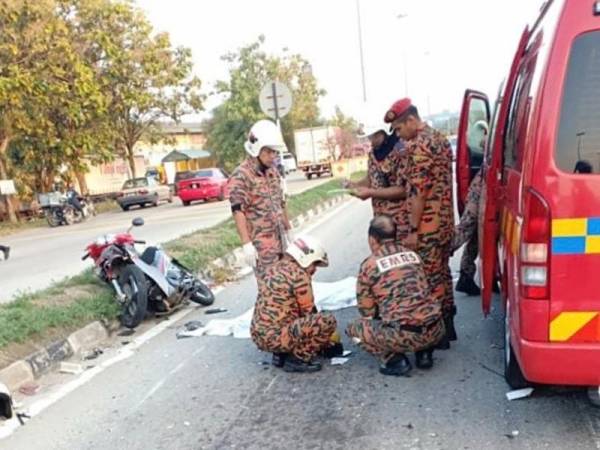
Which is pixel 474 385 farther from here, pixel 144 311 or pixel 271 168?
pixel 144 311

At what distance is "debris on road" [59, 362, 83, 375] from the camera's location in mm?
4946

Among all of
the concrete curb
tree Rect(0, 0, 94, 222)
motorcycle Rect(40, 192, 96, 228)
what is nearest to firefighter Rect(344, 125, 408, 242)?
the concrete curb

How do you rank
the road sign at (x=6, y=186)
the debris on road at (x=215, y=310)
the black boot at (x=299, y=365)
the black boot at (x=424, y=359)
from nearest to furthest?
the black boot at (x=424, y=359), the black boot at (x=299, y=365), the debris on road at (x=215, y=310), the road sign at (x=6, y=186)

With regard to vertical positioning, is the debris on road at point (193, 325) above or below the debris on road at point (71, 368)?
below

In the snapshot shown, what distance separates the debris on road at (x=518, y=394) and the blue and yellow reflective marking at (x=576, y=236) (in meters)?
1.29

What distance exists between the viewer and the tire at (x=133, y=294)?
19.1 ft

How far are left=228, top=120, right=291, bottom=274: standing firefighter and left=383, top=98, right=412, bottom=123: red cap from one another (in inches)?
35.4

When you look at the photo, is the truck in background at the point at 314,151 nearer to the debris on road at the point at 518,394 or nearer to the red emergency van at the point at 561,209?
the debris on road at the point at 518,394

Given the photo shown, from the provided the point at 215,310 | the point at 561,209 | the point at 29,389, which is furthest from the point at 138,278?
the point at 561,209

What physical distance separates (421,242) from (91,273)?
4.51 m

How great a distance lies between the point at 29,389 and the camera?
4.60 metres

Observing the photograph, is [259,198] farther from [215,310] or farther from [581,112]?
[581,112]

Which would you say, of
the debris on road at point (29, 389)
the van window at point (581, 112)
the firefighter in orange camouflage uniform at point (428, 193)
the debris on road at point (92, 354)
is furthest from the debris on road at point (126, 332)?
the van window at point (581, 112)

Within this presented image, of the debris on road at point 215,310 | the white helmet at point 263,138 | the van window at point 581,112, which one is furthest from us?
the debris on road at point 215,310
